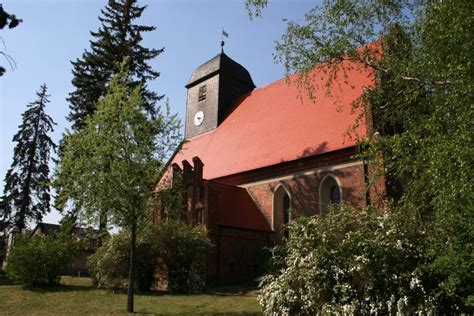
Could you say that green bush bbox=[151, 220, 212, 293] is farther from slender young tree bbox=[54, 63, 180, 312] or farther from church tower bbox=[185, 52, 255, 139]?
church tower bbox=[185, 52, 255, 139]

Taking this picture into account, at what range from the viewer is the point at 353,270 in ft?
34.1

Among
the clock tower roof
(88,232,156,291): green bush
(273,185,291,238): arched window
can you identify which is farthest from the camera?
the clock tower roof

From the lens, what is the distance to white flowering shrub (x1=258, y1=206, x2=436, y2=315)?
32.7ft

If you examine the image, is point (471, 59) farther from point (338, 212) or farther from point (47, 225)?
point (47, 225)

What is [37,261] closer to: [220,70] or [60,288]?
[60,288]

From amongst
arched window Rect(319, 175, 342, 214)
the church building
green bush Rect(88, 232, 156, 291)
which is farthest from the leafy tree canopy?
green bush Rect(88, 232, 156, 291)

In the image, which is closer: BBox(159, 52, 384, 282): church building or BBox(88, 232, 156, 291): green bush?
BBox(88, 232, 156, 291): green bush

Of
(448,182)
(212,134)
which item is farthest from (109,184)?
(212,134)

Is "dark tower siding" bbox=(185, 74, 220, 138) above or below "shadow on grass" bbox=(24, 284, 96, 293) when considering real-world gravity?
above

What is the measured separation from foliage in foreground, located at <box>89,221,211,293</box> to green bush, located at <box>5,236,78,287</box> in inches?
103

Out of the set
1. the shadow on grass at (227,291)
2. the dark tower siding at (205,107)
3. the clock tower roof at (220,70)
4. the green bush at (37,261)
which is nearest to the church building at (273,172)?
the shadow on grass at (227,291)

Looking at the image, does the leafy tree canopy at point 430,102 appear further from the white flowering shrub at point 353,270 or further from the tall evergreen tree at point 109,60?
the tall evergreen tree at point 109,60

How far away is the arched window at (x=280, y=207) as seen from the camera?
21109 millimetres

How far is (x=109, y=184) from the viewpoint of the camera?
1347cm
